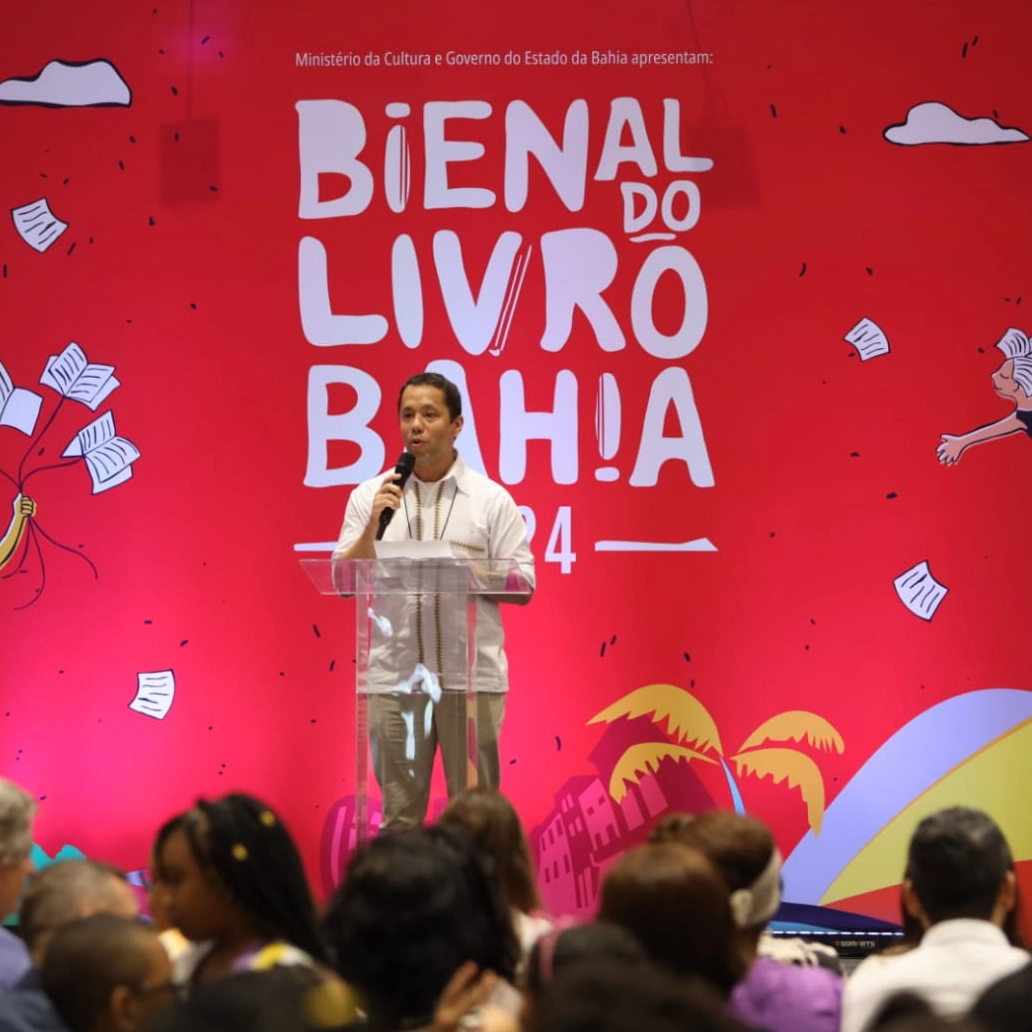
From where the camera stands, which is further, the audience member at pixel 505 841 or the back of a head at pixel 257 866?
the audience member at pixel 505 841

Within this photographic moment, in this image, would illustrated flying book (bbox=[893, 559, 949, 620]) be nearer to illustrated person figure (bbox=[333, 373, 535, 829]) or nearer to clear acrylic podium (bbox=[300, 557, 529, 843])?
illustrated person figure (bbox=[333, 373, 535, 829])

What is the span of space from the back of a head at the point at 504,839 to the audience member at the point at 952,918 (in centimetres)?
65

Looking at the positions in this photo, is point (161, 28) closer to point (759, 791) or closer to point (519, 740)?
point (519, 740)

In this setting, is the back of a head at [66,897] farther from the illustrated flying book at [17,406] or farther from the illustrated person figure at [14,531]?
the illustrated flying book at [17,406]

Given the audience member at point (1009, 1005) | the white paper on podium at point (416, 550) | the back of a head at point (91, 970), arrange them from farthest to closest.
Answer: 1. the white paper on podium at point (416, 550)
2. the back of a head at point (91, 970)
3. the audience member at point (1009, 1005)

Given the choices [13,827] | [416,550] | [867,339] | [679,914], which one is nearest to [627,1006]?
[679,914]

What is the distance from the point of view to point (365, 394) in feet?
17.9

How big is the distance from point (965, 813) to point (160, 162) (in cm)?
402

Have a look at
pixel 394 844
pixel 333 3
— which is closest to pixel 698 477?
pixel 333 3

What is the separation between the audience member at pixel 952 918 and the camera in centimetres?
227

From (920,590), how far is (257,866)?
348cm

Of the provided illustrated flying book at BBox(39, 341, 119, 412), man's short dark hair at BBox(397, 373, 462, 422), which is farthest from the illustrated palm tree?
illustrated flying book at BBox(39, 341, 119, 412)

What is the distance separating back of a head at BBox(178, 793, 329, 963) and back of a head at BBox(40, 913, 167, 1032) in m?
0.48

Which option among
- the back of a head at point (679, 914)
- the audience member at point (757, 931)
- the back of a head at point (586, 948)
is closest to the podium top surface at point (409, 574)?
the audience member at point (757, 931)
